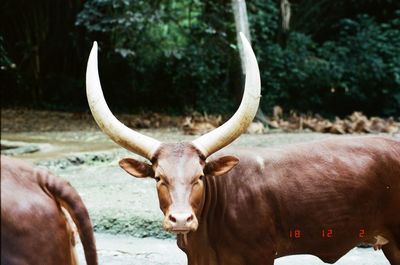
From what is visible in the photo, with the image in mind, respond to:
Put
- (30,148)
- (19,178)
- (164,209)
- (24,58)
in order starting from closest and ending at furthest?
(19,178) < (164,209) < (30,148) < (24,58)

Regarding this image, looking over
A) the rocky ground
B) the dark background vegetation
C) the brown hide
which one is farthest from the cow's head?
the dark background vegetation

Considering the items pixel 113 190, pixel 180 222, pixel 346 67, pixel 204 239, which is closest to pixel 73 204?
pixel 180 222

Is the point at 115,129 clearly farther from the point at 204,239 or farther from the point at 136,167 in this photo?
the point at 204,239

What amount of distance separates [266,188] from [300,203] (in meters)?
0.22

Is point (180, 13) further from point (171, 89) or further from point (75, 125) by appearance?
point (75, 125)

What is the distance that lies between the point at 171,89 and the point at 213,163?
1435cm

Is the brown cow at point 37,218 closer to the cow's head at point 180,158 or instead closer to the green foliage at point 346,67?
the cow's head at point 180,158

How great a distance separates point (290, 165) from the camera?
11.7 ft

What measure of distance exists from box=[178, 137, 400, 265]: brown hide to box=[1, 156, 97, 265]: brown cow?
1.02 metres

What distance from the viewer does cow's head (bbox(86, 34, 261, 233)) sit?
3.01m

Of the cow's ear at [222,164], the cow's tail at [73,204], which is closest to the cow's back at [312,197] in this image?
the cow's ear at [222,164]

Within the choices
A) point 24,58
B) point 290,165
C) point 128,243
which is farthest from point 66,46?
point 290,165

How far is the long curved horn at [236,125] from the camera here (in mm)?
3262

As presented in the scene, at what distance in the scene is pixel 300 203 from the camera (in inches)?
137
